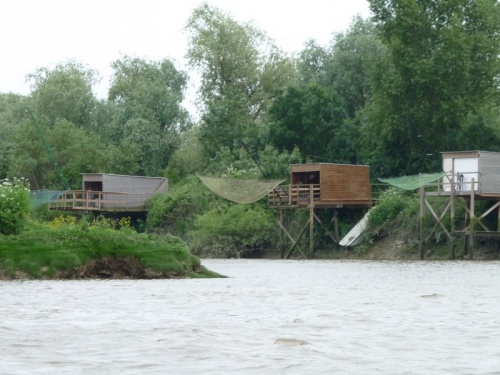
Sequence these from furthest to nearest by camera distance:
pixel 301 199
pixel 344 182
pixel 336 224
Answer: pixel 336 224 → pixel 301 199 → pixel 344 182

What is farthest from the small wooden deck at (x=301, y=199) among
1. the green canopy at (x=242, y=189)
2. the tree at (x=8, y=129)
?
the tree at (x=8, y=129)

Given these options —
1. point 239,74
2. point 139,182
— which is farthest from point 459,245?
point 239,74

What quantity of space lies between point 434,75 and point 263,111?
25461mm

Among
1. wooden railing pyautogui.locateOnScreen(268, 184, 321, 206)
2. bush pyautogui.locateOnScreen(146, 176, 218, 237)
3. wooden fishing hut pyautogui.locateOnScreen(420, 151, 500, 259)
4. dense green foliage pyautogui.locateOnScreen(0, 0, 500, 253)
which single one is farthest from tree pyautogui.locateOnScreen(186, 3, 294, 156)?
wooden fishing hut pyautogui.locateOnScreen(420, 151, 500, 259)

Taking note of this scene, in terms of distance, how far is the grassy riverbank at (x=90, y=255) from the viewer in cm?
2961

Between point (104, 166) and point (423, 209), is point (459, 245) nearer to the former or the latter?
point (423, 209)

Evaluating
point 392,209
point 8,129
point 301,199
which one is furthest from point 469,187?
point 8,129

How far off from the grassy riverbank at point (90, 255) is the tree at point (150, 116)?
47.9 metres

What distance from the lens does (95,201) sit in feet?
221

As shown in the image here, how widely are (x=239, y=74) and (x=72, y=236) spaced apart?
4949 centimetres

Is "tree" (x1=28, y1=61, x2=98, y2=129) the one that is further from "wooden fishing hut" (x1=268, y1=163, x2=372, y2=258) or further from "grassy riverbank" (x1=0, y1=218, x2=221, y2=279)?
"grassy riverbank" (x1=0, y1=218, x2=221, y2=279)

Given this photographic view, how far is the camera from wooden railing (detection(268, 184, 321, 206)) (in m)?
57.8

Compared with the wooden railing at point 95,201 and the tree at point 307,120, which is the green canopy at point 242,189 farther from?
the wooden railing at point 95,201

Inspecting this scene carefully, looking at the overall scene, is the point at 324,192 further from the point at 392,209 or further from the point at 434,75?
the point at 434,75
